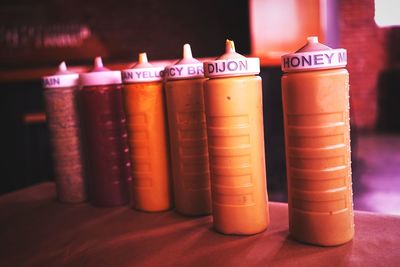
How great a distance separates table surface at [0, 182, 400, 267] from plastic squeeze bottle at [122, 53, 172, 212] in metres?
0.05

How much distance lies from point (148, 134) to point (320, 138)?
41 centimetres

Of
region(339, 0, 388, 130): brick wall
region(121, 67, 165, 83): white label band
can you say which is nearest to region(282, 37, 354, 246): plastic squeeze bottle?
region(121, 67, 165, 83): white label band

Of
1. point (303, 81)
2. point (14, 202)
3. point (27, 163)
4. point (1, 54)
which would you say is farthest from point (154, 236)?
point (1, 54)

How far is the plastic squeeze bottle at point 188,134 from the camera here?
3.00ft

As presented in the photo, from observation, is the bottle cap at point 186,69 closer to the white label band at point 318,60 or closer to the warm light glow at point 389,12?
the white label band at point 318,60

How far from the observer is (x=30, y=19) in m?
5.86

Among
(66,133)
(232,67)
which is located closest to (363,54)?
(66,133)

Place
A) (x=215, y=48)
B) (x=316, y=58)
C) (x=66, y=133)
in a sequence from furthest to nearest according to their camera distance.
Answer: (x=215, y=48) → (x=66, y=133) → (x=316, y=58)

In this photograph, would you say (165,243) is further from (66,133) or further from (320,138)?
(66,133)

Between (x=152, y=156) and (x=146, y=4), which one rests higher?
(x=146, y=4)

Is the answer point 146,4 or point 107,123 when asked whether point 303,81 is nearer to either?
point 107,123

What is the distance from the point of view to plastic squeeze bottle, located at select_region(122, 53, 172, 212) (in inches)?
38.6

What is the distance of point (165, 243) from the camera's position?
2.69ft

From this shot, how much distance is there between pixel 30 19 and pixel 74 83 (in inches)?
208
